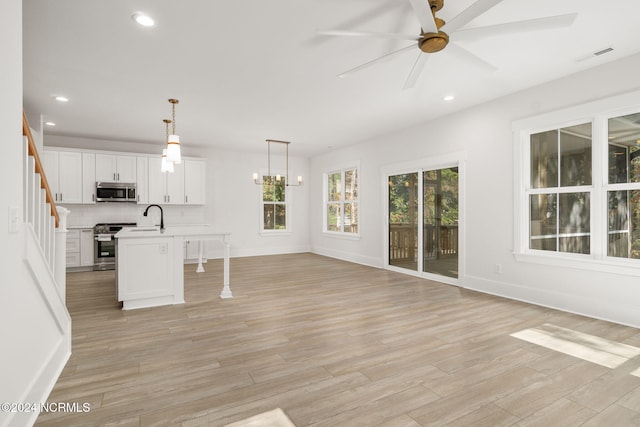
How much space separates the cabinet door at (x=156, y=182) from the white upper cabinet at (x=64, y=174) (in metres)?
1.21

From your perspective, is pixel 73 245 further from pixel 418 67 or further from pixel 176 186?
pixel 418 67

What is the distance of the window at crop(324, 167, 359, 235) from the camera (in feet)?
24.6

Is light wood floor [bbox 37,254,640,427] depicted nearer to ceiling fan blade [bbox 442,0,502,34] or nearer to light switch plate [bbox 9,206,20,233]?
light switch plate [bbox 9,206,20,233]

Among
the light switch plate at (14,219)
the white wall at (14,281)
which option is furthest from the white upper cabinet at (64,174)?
the light switch plate at (14,219)

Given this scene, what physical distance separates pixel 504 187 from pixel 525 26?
2.60 metres

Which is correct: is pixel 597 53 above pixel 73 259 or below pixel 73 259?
above

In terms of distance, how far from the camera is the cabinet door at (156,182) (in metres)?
6.89

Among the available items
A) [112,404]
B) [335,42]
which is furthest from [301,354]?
[335,42]

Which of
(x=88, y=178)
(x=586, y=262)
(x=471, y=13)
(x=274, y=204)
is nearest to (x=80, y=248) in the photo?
(x=88, y=178)

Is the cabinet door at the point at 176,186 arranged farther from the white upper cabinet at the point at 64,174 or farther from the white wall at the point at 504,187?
the white wall at the point at 504,187

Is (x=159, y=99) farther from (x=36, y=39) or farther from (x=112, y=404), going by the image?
(x=112, y=404)

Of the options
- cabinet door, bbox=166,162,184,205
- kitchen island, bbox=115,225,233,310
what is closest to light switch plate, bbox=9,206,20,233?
kitchen island, bbox=115,225,233,310

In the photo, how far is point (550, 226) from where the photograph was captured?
13.1 ft

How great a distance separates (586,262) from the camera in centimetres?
354
